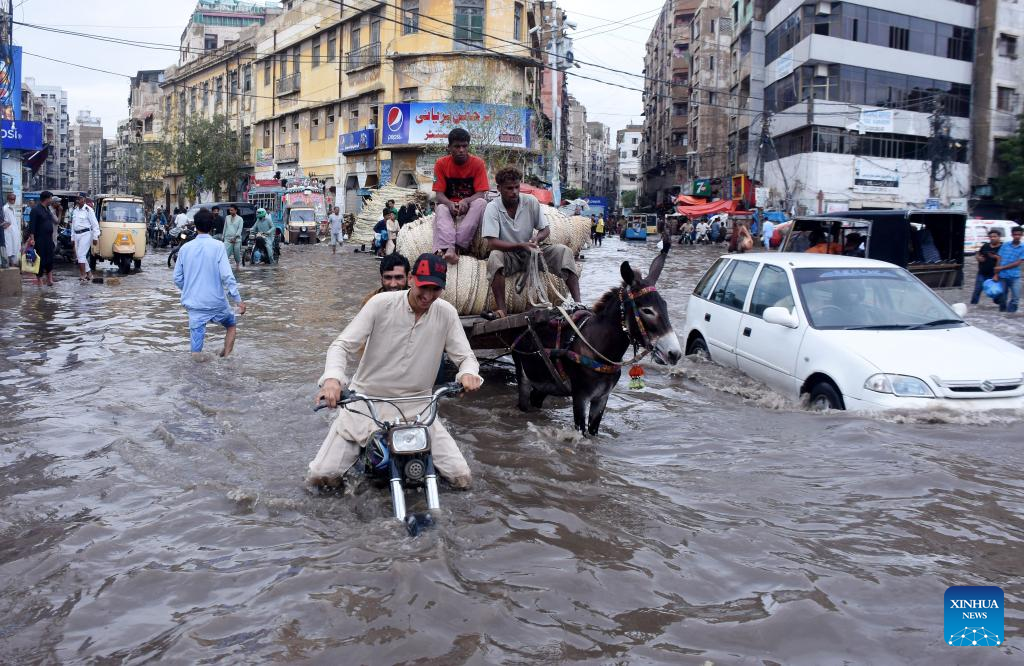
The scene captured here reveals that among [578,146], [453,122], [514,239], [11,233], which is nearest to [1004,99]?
[453,122]

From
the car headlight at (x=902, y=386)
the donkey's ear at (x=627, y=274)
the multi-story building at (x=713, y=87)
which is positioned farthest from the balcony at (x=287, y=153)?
the car headlight at (x=902, y=386)

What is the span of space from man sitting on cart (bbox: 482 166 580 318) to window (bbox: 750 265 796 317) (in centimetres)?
220

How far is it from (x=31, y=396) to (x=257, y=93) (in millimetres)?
54191

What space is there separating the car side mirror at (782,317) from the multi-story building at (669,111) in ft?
218

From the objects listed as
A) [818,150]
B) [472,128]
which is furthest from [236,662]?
[818,150]

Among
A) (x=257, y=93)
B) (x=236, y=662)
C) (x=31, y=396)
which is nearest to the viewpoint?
(x=236, y=662)

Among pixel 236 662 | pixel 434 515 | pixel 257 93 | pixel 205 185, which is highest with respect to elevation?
pixel 257 93

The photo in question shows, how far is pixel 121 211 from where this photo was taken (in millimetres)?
23672

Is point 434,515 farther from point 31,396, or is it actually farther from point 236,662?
→ point 31,396

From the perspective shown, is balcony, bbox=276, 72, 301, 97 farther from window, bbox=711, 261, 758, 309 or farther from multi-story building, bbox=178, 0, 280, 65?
window, bbox=711, 261, 758, 309

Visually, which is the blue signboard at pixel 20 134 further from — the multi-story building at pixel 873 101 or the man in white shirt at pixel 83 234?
the multi-story building at pixel 873 101

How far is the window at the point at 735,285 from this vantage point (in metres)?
9.51

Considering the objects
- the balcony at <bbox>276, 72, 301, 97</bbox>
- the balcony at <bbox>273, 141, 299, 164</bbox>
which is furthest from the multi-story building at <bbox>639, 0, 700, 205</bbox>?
the balcony at <bbox>273, 141, 299, 164</bbox>

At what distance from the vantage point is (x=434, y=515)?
185 inches
